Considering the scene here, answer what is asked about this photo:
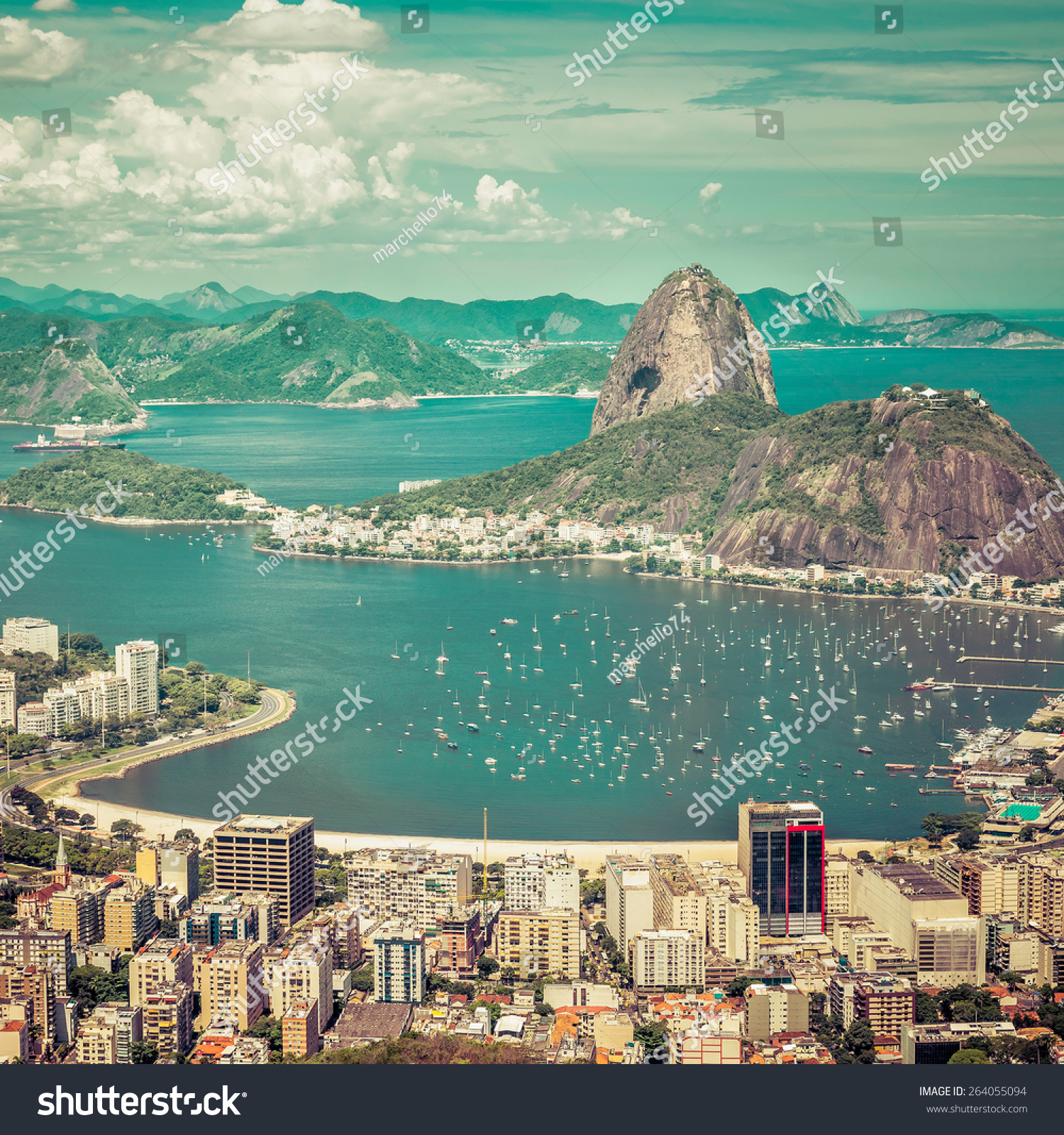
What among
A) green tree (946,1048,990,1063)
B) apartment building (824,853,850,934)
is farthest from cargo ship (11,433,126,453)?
green tree (946,1048,990,1063)

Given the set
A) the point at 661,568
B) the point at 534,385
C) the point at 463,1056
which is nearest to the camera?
the point at 463,1056

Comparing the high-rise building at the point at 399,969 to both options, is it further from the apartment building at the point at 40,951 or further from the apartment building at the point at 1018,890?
A: the apartment building at the point at 1018,890

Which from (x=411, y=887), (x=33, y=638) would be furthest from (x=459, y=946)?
(x=33, y=638)

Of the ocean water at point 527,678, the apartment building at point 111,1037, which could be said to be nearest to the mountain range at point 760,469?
the ocean water at point 527,678

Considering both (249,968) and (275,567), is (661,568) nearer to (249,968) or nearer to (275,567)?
(275,567)
